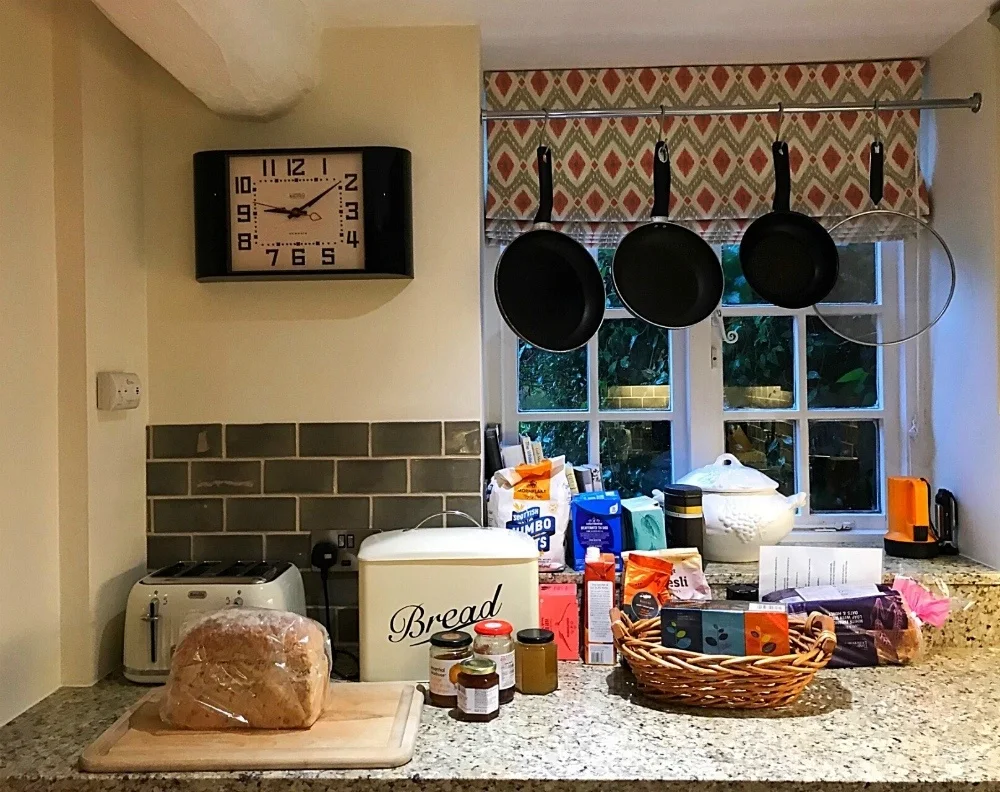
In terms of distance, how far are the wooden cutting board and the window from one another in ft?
3.12

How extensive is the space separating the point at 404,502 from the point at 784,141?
117 centimetres

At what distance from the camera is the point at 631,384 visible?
227 cm

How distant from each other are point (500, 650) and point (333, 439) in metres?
0.58

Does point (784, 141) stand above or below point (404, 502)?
above

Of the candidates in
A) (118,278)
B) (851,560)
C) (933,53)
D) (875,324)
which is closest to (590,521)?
(851,560)

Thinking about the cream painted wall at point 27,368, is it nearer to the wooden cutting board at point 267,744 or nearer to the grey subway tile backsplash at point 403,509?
the wooden cutting board at point 267,744

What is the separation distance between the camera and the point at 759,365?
2.25 m

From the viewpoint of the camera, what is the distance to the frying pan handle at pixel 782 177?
191cm

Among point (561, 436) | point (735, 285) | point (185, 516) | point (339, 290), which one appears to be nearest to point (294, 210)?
point (339, 290)

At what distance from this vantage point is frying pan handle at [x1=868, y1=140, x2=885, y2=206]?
74.3 inches

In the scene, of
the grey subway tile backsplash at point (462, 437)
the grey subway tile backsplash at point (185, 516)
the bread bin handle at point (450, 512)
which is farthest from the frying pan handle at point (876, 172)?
the grey subway tile backsplash at point (185, 516)

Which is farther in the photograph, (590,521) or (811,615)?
(590,521)

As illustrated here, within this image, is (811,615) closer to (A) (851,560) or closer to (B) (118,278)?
(A) (851,560)

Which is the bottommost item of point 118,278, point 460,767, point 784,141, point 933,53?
point 460,767
